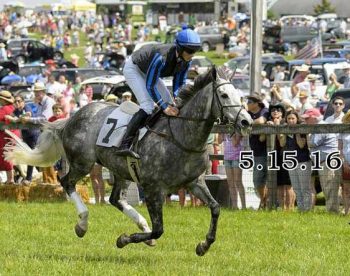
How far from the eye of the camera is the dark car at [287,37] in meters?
64.6

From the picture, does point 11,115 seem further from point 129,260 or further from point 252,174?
point 129,260

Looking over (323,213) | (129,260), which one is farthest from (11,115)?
(129,260)

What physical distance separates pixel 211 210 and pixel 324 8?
7545cm

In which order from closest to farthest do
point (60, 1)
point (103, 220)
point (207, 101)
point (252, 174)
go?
point (207, 101) → point (103, 220) → point (252, 174) → point (60, 1)

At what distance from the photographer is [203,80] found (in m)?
11.0

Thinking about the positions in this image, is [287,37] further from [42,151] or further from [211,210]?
[211,210]

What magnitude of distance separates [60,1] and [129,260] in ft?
291

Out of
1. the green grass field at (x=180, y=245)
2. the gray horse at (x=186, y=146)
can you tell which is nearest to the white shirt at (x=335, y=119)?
the green grass field at (x=180, y=245)

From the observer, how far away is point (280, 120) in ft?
55.8

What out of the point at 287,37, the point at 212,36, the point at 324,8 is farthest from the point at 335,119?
the point at 324,8

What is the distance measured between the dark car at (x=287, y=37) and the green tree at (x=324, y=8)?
752 inches

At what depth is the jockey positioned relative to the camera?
36.2 feet

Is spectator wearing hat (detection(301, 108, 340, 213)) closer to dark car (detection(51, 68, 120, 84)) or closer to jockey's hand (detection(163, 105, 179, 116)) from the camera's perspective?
jockey's hand (detection(163, 105, 179, 116))

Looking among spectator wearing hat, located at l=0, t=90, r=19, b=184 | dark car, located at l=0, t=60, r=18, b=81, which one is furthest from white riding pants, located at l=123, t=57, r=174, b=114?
dark car, located at l=0, t=60, r=18, b=81
